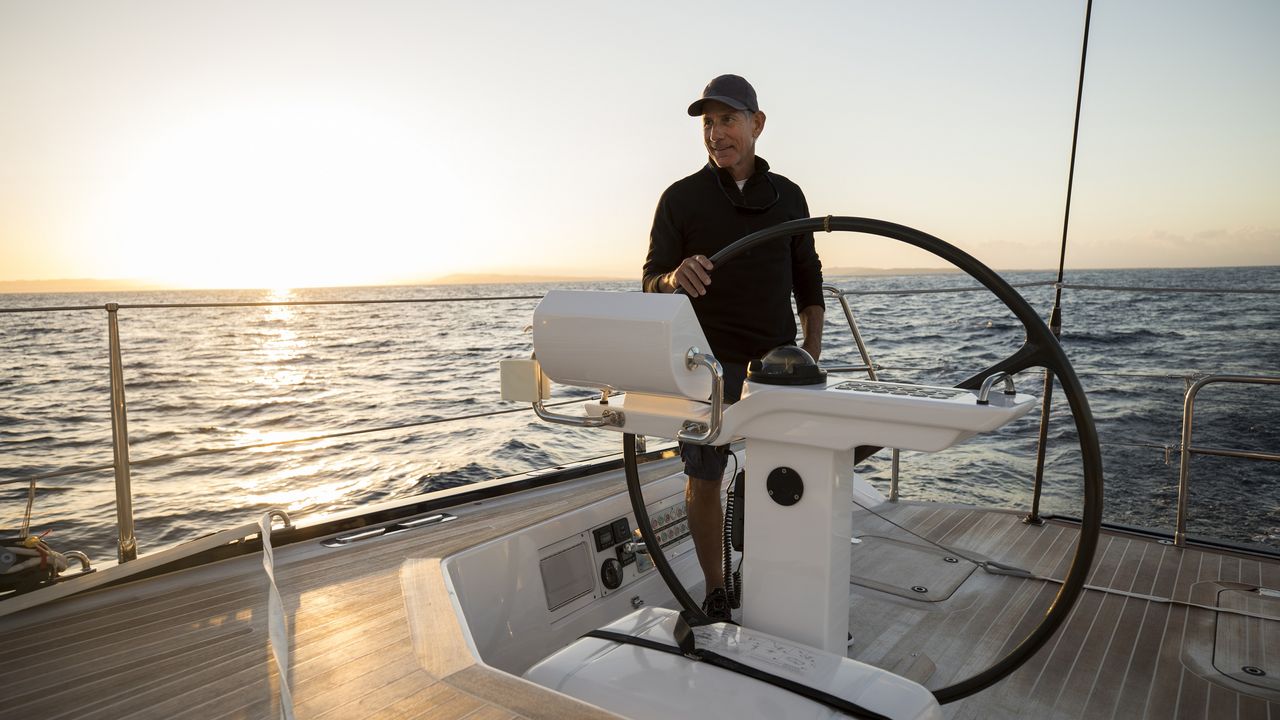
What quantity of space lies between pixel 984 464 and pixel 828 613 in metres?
6.09

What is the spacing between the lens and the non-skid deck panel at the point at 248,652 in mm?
931

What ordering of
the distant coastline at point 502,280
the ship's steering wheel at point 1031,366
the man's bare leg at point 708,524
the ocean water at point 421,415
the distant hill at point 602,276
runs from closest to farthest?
1. the ship's steering wheel at point 1031,366
2. the man's bare leg at point 708,524
3. the distant hill at point 602,276
4. the distant coastline at point 502,280
5. the ocean water at point 421,415

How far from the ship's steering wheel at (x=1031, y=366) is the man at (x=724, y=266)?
509mm

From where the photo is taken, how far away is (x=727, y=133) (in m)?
1.53

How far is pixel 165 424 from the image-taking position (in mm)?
8188

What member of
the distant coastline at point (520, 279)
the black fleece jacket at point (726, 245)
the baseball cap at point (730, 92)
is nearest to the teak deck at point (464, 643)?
the black fleece jacket at point (726, 245)

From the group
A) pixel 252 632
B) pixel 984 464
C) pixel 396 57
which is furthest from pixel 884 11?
pixel 252 632

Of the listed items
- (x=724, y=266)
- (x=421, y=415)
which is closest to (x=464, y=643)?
(x=724, y=266)

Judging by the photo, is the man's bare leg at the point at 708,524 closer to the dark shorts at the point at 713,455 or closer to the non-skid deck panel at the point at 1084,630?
the dark shorts at the point at 713,455

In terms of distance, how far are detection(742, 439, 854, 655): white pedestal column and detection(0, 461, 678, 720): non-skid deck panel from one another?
42 cm

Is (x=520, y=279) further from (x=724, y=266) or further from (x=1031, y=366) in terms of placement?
(x=1031, y=366)

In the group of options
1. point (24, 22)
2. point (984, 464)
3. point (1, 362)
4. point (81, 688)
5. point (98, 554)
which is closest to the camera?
point (81, 688)

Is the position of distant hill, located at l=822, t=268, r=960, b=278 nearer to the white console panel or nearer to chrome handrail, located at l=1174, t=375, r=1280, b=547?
chrome handrail, located at l=1174, t=375, r=1280, b=547

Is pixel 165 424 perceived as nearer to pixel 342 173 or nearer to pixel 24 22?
pixel 24 22
